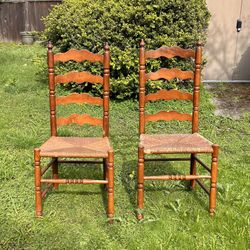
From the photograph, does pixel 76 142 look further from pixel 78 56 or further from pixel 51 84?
pixel 78 56

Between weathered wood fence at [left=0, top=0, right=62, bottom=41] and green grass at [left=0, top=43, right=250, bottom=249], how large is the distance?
869cm

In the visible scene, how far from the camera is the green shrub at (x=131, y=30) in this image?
571 centimetres

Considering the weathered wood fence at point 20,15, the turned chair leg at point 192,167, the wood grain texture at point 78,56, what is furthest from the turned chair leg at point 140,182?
the weathered wood fence at point 20,15

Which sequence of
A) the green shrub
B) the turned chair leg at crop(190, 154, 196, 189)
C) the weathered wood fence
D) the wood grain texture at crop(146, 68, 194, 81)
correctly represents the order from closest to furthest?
1. the wood grain texture at crop(146, 68, 194, 81)
2. the turned chair leg at crop(190, 154, 196, 189)
3. the green shrub
4. the weathered wood fence

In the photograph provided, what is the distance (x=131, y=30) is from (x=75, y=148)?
10.3ft

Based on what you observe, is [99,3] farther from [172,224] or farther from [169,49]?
[172,224]

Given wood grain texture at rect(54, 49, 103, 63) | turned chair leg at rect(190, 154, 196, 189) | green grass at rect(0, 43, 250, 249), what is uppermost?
wood grain texture at rect(54, 49, 103, 63)

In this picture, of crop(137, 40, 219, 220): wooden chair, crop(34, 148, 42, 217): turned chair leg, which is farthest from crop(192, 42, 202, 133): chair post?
crop(34, 148, 42, 217): turned chair leg

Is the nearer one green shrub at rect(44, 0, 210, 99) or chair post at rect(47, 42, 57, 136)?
chair post at rect(47, 42, 57, 136)

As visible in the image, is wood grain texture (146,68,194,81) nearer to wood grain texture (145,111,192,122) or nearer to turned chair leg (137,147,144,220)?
wood grain texture (145,111,192,122)

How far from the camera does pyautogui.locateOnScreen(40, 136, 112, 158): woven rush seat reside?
2.84 meters

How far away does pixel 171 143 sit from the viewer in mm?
3025

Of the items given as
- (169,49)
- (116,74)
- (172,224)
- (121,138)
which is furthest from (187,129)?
(172,224)

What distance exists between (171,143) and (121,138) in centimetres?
170
